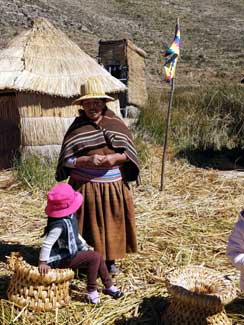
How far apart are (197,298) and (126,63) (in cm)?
900

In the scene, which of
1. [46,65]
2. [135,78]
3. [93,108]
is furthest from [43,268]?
[135,78]

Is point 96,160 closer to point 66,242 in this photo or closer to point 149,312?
point 66,242

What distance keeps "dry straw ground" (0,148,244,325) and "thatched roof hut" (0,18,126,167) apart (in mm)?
834

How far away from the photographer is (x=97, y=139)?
404 centimetres

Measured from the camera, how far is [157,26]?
4391cm

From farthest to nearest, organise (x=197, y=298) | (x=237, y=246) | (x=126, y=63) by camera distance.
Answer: (x=126, y=63)
(x=197, y=298)
(x=237, y=246)

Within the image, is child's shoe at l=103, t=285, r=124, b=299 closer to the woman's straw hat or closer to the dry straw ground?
the dry straw ground

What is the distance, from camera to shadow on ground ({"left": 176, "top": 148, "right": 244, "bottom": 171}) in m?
8.91

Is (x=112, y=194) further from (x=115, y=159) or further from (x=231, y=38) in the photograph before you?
(x=231, y=38)

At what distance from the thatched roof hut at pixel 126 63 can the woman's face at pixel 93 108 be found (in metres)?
7.74

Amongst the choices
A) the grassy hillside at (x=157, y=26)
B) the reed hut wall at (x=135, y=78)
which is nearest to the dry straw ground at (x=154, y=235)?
the reed hut wall at (x=135, y=78)

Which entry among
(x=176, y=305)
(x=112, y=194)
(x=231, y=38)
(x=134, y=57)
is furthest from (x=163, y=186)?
(x=231, y=38)

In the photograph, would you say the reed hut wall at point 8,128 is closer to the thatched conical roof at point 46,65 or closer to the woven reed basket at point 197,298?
the thatched conical roof at point 46,65

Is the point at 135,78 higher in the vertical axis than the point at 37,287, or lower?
lower
